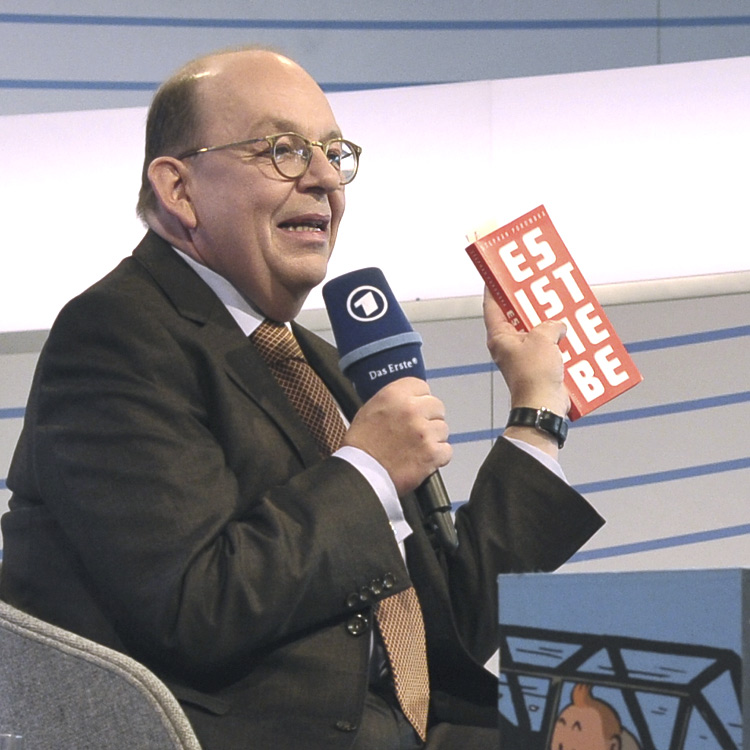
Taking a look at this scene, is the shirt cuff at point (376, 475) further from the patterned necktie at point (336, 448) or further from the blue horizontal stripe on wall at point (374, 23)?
the blue horizontal stripe on wall at point (374, 23)

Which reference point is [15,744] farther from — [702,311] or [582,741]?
[702,311]

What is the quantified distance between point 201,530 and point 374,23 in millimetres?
2413

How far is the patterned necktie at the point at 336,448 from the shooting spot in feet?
5.54

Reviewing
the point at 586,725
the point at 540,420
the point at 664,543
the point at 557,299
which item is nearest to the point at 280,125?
the point at 557,299

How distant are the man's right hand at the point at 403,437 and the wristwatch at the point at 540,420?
31 centimetres

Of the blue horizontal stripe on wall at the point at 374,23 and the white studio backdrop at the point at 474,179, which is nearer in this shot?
the white studio backdrop at the point at 474,179

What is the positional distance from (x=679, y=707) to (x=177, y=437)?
86 centimetres

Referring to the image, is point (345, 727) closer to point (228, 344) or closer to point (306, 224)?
point (228, 344)

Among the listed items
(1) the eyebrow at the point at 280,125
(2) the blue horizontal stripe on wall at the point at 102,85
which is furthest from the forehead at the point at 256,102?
(2) the blue horizontal stripe on wall at the point at 102,85

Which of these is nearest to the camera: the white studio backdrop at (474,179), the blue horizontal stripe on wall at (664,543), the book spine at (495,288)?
the book spine at (495,288)

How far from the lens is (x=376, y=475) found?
5.24ft

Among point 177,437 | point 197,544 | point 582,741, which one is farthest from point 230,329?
point 582,741

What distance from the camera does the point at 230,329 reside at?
1.80 metres

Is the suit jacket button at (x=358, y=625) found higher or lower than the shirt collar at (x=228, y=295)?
lower
